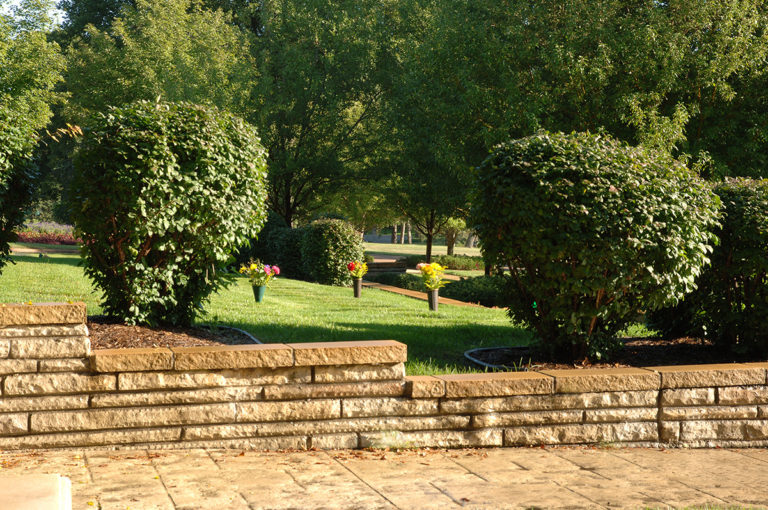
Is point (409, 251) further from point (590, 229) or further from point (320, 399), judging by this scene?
point (320, 399)

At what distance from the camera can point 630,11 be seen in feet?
51.4

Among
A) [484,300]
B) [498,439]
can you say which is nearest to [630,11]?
[484,300]

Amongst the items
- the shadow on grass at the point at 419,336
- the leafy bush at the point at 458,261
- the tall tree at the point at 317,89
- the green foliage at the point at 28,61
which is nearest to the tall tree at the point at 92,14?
the green foliage at the point at 28,61

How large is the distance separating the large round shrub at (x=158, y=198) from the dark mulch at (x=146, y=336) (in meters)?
0.16

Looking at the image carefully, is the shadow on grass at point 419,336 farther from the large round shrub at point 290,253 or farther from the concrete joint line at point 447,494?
the large round shrub at point 290,253

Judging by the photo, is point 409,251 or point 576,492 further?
point 409,251

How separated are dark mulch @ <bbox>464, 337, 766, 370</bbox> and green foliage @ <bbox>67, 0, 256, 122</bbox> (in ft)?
57.6

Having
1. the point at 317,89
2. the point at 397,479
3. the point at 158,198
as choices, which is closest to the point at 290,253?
the point at 317,89

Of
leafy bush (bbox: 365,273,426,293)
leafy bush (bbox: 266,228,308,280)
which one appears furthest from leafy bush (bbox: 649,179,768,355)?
leafy bush (bbox: 266,228,308,280)

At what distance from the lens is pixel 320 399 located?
4.91 metres

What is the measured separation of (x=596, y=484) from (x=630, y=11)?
46.0ft

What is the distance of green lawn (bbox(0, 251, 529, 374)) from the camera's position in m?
7.43

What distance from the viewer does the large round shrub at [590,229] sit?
5754mm

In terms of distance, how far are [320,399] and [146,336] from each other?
74.7 inches
